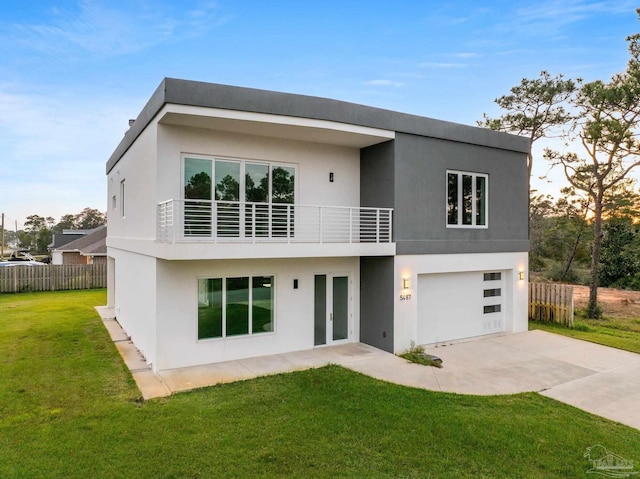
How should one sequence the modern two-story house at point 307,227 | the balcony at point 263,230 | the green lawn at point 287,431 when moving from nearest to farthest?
the green lawn at point 287,431
the balcony at point 263,230
the modern two-story house at point 307,227

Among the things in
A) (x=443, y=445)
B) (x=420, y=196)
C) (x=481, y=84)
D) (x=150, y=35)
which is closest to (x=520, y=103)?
(x=481, y=84)

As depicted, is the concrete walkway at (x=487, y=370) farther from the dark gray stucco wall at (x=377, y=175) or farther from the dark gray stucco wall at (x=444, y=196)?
the dark gray stucco wall at (x=377, y=175)

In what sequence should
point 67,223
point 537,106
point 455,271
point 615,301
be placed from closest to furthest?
point 455,271
point 615,301
point 537,106
point 67,223

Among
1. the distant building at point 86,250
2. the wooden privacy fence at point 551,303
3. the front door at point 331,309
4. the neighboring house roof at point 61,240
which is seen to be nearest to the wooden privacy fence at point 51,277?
the distant building at point 86,250

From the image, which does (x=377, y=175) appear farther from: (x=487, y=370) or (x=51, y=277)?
(x=51, y=277)

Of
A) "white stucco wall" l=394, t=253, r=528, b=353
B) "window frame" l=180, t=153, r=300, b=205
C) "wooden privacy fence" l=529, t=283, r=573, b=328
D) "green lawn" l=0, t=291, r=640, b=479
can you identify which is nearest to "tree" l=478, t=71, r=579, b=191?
"wooden privacy fence" l=529, t=283, r=573, b=328

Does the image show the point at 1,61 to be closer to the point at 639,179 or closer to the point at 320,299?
the point at 320,299

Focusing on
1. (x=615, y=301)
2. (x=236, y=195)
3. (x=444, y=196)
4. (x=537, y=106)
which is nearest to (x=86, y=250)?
(x=236, y=195)

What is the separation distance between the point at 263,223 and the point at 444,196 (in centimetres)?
550

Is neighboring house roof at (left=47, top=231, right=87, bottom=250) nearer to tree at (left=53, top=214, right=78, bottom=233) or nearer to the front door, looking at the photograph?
the front door

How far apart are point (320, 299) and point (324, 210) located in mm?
2569

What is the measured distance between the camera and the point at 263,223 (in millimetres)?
10352

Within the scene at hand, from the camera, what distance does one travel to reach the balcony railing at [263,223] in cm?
894

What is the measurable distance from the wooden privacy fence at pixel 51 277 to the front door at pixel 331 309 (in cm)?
1867
